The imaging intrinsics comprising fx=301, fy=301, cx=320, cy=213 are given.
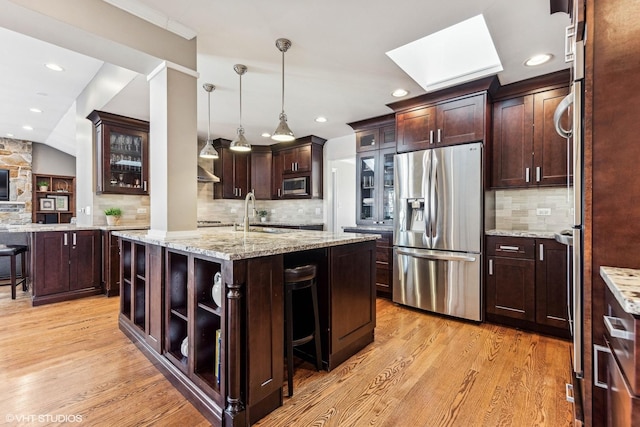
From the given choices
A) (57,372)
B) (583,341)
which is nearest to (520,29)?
(583,341)

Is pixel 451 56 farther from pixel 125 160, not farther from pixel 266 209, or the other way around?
pixel 266 209

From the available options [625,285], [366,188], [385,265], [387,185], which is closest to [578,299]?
[625,285]

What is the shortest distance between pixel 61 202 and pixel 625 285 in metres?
9.75

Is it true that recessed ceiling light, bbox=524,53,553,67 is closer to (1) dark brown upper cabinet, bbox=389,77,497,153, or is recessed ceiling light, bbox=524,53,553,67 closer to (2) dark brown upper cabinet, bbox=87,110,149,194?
(1) dark brown upper cabinet, bbox=389,77,497,153

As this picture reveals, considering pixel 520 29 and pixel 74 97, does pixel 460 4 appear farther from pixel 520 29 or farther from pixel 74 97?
pixel 74 97

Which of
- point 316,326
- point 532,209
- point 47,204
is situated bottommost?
point 316,326

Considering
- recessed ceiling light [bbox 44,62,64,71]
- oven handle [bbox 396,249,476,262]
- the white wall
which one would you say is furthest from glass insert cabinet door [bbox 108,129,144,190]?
oven handle [bbox 396,249,476,262]

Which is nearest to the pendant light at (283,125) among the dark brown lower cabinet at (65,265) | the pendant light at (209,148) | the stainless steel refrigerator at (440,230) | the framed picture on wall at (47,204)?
the pendant light at (209,148)

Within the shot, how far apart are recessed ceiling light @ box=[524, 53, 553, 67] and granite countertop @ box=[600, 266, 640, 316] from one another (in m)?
2.18

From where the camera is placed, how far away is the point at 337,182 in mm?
5633

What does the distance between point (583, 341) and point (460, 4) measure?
6.49ft

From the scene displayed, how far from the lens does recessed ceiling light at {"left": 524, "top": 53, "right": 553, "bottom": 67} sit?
8.14ft

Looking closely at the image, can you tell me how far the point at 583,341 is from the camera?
49.3 inches

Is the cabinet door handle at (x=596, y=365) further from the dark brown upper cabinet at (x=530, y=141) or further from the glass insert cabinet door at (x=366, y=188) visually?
the glass insert cabinet door at (x=366, y=188)
